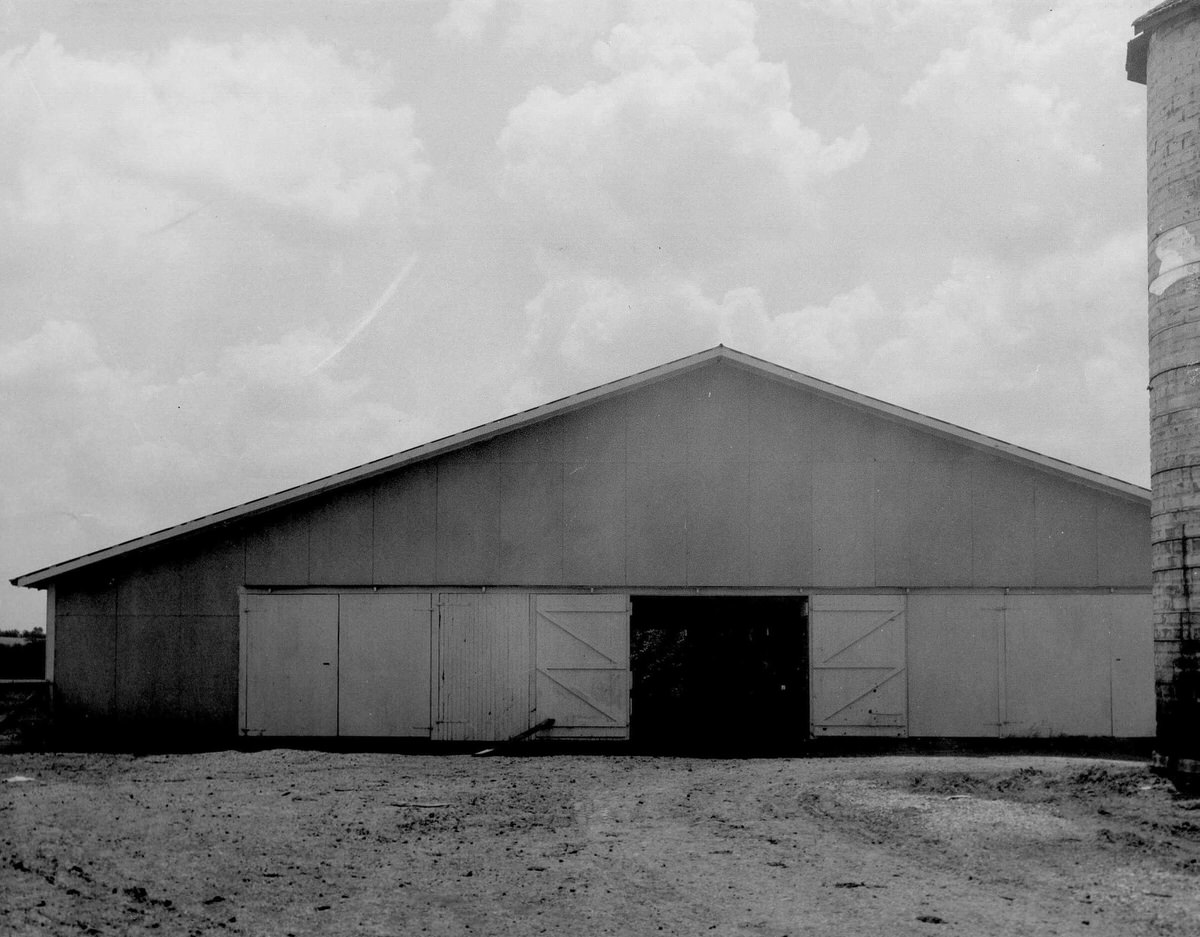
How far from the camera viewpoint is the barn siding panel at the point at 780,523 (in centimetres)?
1850

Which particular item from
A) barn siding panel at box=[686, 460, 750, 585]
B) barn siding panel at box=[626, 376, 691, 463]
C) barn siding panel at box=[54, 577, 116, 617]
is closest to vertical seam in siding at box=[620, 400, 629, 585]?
barn siding panel at box=[626, 376, 691, 463]

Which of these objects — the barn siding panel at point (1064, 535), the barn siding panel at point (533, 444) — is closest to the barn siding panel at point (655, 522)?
the barn siding panel at point (533, 444)

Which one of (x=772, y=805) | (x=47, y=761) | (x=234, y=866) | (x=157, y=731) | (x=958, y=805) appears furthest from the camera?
(x=157, y=731)

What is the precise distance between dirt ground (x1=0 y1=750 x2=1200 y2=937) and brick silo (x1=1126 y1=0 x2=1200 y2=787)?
3.24 feet

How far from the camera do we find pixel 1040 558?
60.9ft

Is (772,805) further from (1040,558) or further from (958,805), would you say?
(1040,558)

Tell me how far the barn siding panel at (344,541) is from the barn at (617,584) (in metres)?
0.03

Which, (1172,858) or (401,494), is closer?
(1172,858)

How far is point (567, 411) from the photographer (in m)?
18.5

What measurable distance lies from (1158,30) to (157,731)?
1594cm

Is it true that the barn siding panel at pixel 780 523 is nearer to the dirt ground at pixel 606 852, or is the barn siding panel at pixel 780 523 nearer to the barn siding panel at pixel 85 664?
the dirt ground at pixel 606 852

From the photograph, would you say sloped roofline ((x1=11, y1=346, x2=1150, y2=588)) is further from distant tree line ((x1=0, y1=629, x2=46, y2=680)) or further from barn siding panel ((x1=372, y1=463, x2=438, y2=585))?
distant tree line ((x1=0, y1=629, x2=46, y2=680))

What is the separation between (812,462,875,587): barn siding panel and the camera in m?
18.5

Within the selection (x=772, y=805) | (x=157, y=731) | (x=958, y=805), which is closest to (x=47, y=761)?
(x=157, y=731)
